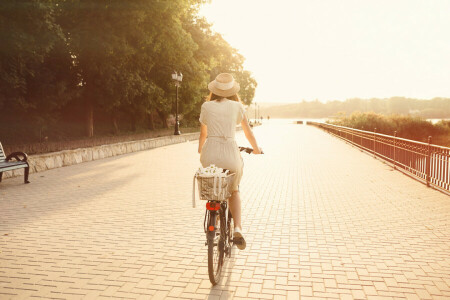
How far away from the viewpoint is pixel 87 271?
4.37 meters

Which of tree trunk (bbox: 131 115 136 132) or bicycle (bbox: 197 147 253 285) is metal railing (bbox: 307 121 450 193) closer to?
bicycle (bbox: 197 147 253 285)

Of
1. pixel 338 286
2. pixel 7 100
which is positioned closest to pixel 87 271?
pixel 338 286

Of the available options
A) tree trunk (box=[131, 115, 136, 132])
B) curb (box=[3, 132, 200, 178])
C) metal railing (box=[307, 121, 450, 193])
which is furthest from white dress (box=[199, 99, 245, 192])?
tree trunk (box=[131, 115, 136, 132])

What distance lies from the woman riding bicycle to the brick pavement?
2.59ft

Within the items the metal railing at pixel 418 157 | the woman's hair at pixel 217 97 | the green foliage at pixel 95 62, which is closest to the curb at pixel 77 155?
the green foliage at pixel 95 62

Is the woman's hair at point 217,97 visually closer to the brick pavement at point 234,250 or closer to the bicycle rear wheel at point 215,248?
the bicycle rear wheel at point 215,248

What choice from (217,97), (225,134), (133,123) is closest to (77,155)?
(217,97)

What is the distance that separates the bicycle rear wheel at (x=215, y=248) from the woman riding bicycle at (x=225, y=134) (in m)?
0.15

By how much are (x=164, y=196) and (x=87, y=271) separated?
13.6 feet

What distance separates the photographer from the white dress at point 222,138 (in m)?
4.03

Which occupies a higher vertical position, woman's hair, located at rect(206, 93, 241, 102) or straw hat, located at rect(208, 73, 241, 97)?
straw hat, located at rect(208, 73, 241, 97)

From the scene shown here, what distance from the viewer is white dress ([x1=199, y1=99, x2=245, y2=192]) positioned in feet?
13.2

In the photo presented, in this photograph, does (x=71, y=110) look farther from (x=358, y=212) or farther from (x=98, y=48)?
(x=358, y=212)

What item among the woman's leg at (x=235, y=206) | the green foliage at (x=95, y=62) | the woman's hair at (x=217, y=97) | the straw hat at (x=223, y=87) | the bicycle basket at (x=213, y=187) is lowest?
the woman's leg at (x=235, y=206)
